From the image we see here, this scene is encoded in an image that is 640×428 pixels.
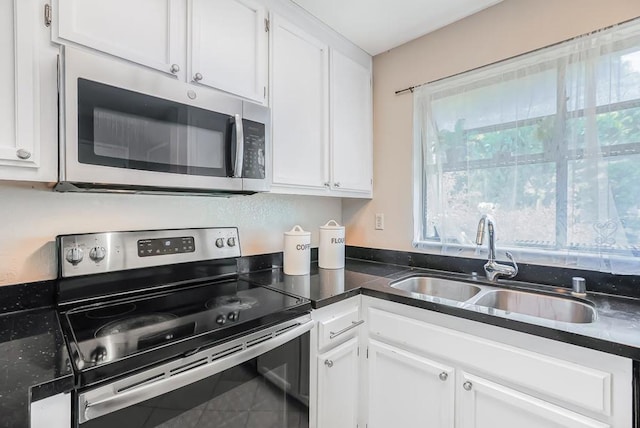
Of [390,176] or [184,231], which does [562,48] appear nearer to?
[390,176]

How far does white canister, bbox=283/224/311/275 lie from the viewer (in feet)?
5.67

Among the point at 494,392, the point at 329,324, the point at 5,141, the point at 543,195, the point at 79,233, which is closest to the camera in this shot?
the point at 5,141

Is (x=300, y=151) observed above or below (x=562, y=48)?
below

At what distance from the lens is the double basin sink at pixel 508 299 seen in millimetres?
1318

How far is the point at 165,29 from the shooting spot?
118cm

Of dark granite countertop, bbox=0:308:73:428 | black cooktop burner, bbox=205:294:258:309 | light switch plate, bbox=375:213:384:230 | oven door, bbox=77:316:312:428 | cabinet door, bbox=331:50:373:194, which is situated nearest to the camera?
dark granite countertop, bbox=0:308:73:428

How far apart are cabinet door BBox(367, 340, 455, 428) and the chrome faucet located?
2.00ft

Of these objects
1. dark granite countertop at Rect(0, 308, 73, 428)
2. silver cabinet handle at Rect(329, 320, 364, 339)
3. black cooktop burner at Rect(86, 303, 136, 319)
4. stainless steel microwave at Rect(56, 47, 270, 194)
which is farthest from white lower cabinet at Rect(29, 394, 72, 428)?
silver cabinet handle at Rect(329, 320, 364, 339)

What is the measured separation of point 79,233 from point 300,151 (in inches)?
41.4

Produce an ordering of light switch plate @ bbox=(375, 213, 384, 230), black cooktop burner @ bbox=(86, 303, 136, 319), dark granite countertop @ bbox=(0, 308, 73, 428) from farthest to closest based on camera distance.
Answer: light switch plate @ bbox=(375, 213, 384, 230), black cooktop burner @ bbox=(86, 303, 136, 319), dark granite countertop @ bbox=(0, 308, 73, 428)

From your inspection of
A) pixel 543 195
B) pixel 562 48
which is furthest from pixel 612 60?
pixel 543 195

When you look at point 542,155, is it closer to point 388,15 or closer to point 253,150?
point 388,15

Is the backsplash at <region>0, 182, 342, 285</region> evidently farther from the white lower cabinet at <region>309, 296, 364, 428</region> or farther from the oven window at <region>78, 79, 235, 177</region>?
the white lower cabinet at <region>309, 296, 364, 428</region>

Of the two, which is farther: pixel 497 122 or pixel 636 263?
pixel 497 122
